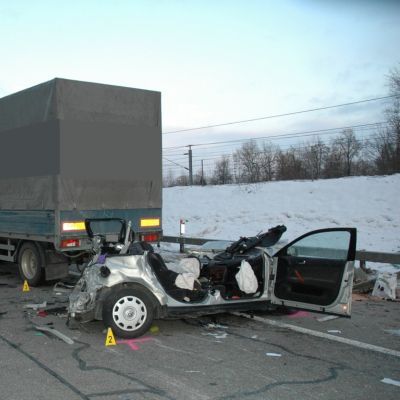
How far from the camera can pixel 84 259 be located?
9.66m

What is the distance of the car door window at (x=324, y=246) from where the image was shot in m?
6.07

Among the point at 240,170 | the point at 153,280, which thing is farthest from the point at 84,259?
the point at 240,170

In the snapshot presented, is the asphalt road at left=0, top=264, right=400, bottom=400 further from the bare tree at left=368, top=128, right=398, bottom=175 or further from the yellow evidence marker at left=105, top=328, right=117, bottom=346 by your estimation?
the bare tree at left=368, top=128, right=398, bottom=175

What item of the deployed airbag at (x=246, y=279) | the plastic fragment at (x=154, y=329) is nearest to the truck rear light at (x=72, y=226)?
the plastic fragment at (x=154, y=329)

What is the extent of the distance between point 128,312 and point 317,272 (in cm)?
233

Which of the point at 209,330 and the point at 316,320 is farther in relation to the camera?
the point at 316,320

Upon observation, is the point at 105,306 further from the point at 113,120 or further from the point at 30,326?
the point at 113,120

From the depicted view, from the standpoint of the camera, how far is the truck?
902 centimetres

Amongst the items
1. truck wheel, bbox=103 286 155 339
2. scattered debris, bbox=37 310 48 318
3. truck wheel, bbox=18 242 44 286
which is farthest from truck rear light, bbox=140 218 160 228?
truck wheel, bbox=103 286 155 339

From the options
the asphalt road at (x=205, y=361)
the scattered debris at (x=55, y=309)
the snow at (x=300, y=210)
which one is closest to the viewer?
the asphalt road at (x=205, y=361)

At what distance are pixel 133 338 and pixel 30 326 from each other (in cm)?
159

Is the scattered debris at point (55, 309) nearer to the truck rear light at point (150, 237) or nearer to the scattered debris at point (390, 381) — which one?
the truck rear light at point (150, 237)

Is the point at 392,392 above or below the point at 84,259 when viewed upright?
below

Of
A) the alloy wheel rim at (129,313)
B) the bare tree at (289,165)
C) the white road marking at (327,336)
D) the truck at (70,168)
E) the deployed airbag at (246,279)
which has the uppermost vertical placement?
the bare tree at (289,165)
